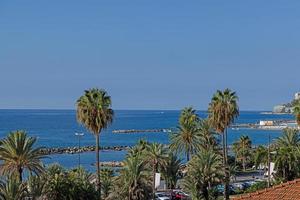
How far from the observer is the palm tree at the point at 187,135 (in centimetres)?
6906

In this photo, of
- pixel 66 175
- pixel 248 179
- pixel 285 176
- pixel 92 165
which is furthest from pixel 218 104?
pixel 92 165

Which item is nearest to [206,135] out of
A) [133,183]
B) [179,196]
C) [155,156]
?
[179,196]

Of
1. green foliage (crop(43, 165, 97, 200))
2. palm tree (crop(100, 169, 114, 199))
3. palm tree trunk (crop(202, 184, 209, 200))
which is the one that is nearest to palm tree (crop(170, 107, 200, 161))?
palm tree (crop(100, 169, 114, 199))

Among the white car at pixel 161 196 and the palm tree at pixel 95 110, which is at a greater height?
the palm tree at pixel 95 110

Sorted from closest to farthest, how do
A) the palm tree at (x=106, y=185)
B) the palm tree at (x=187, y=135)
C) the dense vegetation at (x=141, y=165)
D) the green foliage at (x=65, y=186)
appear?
the dense vegetation at (x=141, y=165) → the green foliage at (x=65, y=186) → the palm tree at (x=106, y=185) → the palm tree at (x=187, y=135)

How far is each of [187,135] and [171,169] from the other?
792 cm

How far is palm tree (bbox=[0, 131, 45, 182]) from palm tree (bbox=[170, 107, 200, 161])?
26.3 metres

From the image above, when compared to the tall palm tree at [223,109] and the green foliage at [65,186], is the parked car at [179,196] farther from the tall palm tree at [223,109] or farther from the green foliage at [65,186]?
the green foliage at [65,186]

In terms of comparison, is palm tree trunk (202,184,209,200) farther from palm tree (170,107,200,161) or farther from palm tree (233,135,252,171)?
palm tree (233,135,252,171)

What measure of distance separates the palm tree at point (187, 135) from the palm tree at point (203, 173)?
557 inches

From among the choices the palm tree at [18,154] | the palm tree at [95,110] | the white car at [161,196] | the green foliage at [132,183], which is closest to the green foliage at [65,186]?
the palm tree at [18,154]

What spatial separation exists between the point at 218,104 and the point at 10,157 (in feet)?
93.8

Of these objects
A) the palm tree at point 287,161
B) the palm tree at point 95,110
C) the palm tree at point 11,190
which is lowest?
the palm tree at point 11,190

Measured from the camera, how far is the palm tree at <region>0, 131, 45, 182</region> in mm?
43906
